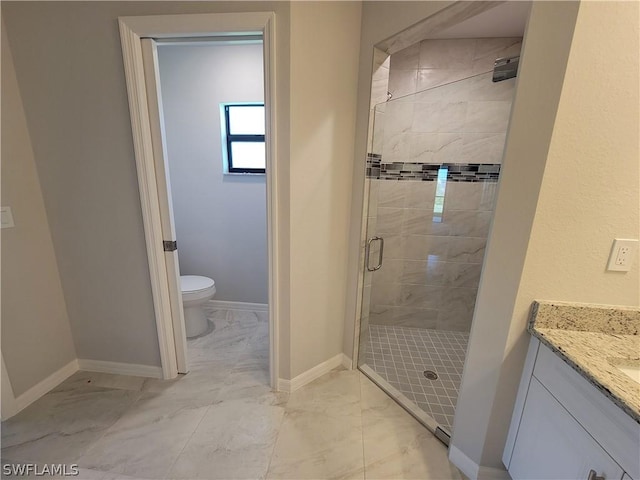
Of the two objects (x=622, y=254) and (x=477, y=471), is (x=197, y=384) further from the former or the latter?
(x=622, y=254)

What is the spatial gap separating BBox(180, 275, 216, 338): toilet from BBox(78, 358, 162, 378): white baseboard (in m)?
0.51

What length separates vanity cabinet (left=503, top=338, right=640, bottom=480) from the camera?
2.58 ft

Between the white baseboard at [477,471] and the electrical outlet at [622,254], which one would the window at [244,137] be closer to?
the electrical outlet at [622,254]

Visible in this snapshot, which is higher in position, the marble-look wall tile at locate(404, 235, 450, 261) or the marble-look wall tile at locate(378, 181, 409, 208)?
the marble-look wall tile at locate(378, 181, 409, 208)

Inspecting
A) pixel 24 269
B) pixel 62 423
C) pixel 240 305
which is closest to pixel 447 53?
pixel 240 305

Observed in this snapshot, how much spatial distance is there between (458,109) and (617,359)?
1895 millimetres

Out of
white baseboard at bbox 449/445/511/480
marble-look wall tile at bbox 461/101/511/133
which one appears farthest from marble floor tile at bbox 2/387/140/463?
marble-look wall tile at bbox 461/101/511/133

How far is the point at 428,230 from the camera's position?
8.08 ft

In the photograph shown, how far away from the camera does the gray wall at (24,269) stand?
1.50 metres

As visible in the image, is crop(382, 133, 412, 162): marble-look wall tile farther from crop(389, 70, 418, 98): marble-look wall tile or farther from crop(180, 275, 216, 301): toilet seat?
crop(180, 275, 216, 301): toilet seat

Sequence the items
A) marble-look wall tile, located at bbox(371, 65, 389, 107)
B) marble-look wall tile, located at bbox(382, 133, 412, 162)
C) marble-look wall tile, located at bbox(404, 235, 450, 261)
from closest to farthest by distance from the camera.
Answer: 1. marble-look wall tile, located at bbox(371, 65, 389, 107)
2. marble-look wall tile, located at bbox(382, 133, 412, 162)
3. marble-look wall tile, located at bbox(404, 235, 450, 261)

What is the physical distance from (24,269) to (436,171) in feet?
9.56

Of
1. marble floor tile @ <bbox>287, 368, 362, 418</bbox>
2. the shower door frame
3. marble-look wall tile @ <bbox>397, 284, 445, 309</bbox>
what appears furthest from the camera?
marble-look wall tile @ <bbox>397, 284, 445, 309</bbox>

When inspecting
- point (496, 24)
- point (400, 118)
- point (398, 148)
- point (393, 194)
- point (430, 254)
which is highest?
point (496, 24)
